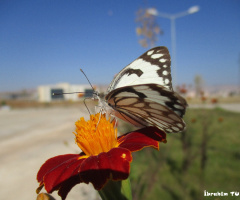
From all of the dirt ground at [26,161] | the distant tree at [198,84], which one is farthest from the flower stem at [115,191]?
the distant tree at [198,84]

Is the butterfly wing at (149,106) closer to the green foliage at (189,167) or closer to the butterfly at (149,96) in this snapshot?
the butterfly at (149,96)

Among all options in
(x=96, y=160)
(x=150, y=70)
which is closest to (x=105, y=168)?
(x=96, y=160)

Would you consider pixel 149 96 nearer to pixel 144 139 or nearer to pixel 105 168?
pixel 144 139

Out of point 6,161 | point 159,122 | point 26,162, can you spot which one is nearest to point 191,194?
point 159,122

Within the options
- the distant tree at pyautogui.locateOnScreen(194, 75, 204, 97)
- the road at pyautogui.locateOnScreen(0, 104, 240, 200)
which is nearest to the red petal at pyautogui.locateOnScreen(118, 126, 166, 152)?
the road at pyautogui.locateOnScreen(0, 104, 240, 200)

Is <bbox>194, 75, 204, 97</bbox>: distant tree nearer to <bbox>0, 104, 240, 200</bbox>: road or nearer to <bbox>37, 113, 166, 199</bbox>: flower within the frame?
<bbox>0, 104, 240, 200</bbox>: road

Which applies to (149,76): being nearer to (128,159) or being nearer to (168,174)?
(128,159)
